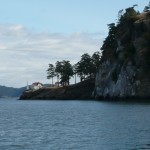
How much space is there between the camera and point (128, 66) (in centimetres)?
15275

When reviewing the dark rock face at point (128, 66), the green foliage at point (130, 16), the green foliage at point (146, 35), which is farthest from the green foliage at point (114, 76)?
the green foliage at point (130, 16)

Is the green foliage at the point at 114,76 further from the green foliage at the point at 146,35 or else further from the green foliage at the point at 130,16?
the green foliage at the point at 130,16

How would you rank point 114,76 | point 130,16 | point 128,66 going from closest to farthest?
point 128,66
point 114,76
point 130,16

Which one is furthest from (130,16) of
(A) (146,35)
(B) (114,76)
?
(B) (114,76)

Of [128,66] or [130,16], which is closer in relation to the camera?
[128,66]

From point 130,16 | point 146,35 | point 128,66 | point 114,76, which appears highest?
point 130,16

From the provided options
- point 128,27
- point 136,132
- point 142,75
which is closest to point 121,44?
point 128,27

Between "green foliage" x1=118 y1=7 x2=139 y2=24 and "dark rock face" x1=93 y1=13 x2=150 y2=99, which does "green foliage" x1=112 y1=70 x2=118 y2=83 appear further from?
"green foliage" x1=118 y1=7 x2=139 y2=24

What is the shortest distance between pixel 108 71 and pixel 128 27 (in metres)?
18.0

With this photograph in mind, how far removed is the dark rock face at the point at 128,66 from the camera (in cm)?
14512

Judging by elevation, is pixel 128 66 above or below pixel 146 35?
below

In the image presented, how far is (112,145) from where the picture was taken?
4462cm

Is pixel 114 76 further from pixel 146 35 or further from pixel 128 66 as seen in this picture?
pixel 146 35

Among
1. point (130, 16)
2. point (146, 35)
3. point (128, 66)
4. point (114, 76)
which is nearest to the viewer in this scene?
point (128, 66)
